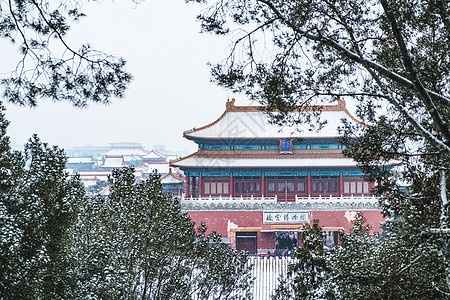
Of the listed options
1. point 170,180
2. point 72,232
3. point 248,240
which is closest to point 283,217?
point 248,240

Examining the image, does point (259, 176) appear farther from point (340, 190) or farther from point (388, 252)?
point (388, 252)

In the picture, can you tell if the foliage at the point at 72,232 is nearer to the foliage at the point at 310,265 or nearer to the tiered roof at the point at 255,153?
the foliage at the point at 310,265

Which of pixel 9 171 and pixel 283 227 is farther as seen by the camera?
pixel 283 227

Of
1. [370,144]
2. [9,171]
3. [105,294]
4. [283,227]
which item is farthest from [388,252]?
[283,227]

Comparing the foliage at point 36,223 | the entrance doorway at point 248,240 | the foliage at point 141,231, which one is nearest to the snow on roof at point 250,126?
the entrance doorway at point 248,240

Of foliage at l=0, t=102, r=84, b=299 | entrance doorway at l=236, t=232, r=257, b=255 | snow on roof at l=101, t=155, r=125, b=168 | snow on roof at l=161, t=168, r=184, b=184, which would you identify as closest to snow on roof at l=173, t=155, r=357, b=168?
entrance doorway at l=236, t=232, r=257, b=255

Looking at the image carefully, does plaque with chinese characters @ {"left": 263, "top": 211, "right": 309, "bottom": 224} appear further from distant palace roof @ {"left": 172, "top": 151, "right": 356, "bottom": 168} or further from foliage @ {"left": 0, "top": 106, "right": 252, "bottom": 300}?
foliage @ {"left": 0, "top": 106, "right": 252, "bottom": 300}

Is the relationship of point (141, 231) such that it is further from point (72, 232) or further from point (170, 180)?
point (170, 180)
